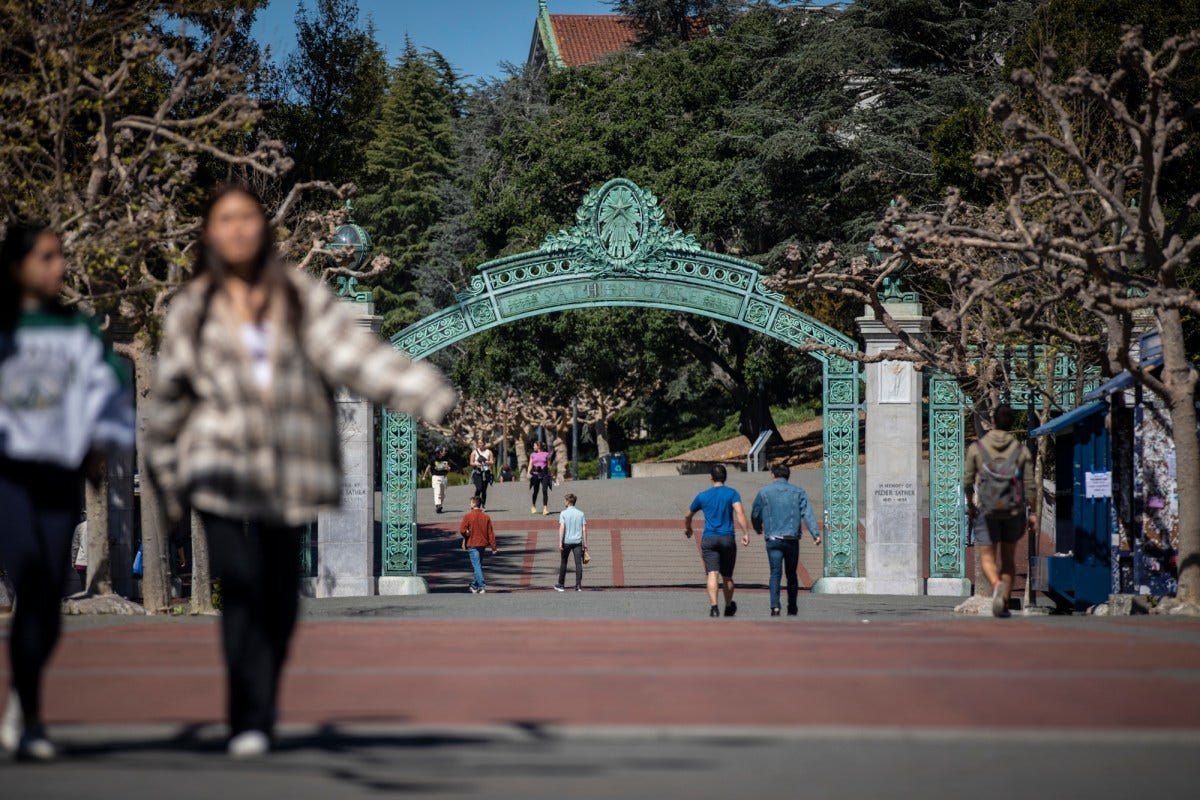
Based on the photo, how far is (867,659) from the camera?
808 cm

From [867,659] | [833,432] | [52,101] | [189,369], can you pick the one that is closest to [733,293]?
[833,432]

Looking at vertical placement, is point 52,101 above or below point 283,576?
above

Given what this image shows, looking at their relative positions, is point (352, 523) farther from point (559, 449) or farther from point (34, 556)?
point (559, 449)

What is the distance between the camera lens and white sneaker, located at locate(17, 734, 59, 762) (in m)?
5.17

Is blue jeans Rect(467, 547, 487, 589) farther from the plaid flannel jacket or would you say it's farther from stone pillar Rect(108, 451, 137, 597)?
the plaid flannel jacket

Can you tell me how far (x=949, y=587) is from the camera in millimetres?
22672

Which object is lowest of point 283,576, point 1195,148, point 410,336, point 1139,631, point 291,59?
point 1139,631

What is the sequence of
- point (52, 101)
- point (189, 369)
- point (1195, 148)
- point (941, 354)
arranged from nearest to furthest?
point (189, 369) → point (52, 101) → point (941, 354) → point (1195, 148)

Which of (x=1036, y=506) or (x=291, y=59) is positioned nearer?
(x=1036, y=506)

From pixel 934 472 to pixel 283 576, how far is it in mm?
18461

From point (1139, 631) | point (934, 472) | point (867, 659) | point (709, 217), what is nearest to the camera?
point (867, 659)

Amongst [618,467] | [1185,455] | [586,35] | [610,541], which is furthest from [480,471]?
[586,35]

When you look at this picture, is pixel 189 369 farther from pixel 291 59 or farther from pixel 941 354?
pixel 291 59

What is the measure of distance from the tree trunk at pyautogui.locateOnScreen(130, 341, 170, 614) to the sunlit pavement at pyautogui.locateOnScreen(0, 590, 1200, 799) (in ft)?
27.4
